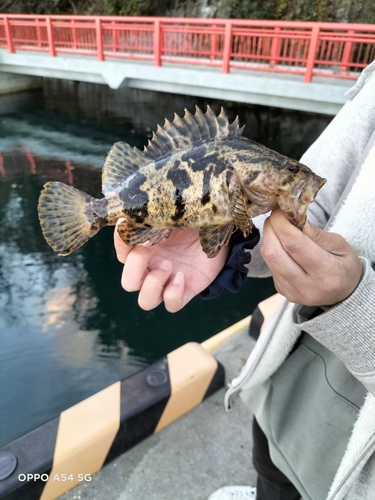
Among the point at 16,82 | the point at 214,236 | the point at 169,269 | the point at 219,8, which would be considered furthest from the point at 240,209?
the point at 219,8

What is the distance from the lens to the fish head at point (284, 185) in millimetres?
1318

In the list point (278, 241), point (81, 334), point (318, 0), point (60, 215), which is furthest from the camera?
point (318, 0)

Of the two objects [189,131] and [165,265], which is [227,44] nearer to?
[189,131]

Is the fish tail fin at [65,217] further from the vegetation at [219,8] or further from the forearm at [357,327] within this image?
the vegetation at [219,8]

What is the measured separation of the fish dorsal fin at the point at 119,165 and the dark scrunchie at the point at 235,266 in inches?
21.3

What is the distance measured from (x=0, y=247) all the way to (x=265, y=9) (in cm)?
1727

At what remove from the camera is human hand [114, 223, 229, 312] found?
1.51 m

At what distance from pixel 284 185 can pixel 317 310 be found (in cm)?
54

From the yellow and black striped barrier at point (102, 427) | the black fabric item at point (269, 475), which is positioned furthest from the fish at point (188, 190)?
the yellow and black striped barrier at point (102, 427)

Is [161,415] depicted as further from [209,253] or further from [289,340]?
[209,253]

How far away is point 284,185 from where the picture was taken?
1.36 meters

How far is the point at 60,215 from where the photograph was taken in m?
1.66

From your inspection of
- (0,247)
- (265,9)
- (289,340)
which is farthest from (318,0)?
(289,340)

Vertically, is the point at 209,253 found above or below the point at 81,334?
above
